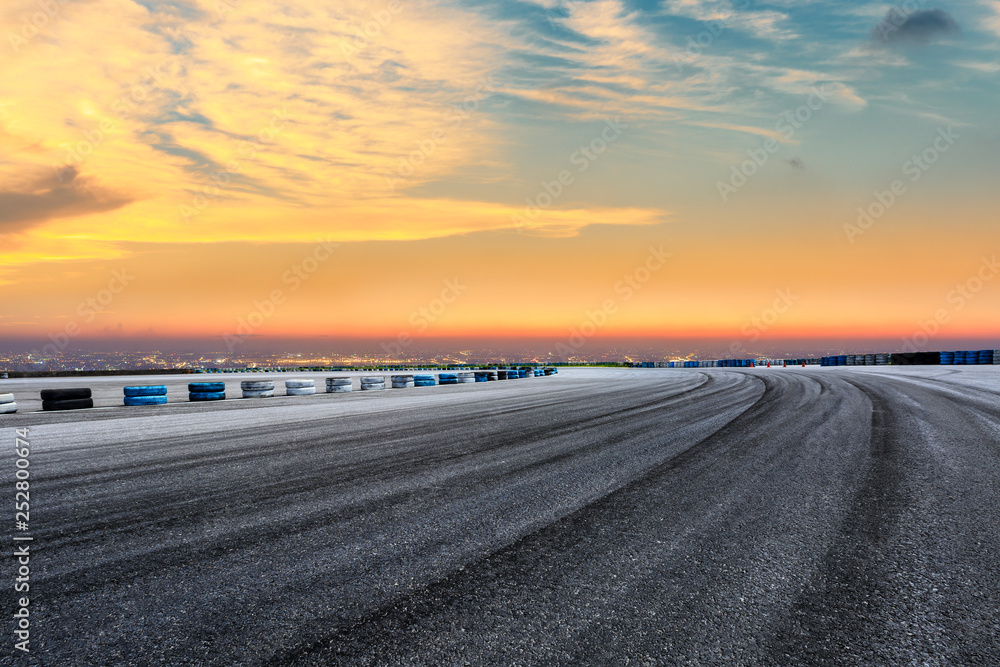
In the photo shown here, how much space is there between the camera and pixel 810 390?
63.0 feet

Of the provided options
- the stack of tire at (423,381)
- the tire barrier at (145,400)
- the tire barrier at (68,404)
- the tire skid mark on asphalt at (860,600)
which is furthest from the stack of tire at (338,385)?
the tire skid mark on asphalt at (860,600)

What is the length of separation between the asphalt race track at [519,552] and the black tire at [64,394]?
949cm

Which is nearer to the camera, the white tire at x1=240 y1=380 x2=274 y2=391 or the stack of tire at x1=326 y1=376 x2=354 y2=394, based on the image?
the white tire at x1=240 y1=380 x2=274 y2=391

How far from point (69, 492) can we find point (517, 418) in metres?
8.22

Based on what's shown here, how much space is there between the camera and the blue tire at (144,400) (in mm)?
18281

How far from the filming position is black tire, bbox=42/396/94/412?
16.5m

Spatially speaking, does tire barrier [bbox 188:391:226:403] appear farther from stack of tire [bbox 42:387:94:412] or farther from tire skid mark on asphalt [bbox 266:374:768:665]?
tire skid mark on asphalt [bbox 266:374:768:665]

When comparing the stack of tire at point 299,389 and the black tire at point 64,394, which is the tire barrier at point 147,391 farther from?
the stack of tire at point 299,389

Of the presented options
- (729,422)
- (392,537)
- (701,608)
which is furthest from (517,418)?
(701,608)

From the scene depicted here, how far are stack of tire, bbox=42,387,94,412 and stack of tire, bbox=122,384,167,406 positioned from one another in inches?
41.9

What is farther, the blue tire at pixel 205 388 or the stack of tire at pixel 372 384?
the stack of tire at pixel 372 384

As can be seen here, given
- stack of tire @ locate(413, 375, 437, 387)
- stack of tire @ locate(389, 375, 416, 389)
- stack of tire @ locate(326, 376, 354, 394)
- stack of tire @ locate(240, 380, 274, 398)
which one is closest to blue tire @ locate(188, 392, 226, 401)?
stack of tire @ locate(240, 380, 274, 398)

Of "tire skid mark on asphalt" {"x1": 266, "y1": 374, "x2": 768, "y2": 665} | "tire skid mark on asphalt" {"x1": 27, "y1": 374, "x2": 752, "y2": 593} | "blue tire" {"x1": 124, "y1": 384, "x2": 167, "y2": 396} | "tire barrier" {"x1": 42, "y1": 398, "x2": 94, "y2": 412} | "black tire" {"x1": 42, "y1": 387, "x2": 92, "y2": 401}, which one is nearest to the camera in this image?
"tire skid mark on asphalt" {"x1": 266, "y1": 374, "x2": 768, "y2": 665}

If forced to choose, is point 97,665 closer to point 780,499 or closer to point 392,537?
point 392,537
